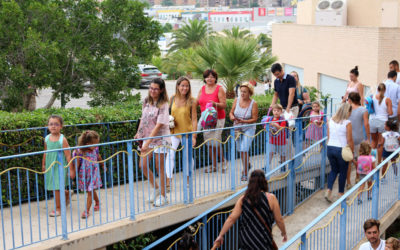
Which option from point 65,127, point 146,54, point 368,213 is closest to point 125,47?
point 146,54

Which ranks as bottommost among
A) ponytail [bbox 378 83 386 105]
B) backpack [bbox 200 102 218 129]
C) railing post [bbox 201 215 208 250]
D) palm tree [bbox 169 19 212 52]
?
railing post [bbox 201 215 208 250]

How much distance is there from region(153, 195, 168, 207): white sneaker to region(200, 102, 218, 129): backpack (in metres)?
1.65

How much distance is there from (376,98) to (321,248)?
453cm

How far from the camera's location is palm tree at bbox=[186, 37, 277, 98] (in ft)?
46.0

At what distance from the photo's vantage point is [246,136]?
866 cm

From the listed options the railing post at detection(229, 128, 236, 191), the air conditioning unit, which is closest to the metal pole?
the railing post at detection(229, 128, 236, 191)

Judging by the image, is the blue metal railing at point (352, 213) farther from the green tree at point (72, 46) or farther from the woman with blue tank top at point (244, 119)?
the green tree at point (72, 46)

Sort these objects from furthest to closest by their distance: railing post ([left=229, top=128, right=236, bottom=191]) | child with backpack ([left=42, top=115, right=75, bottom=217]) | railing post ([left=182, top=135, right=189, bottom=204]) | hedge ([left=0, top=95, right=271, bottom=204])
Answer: railing post ([left=229, top=128, right=236, bottom=191]) < hedge ([left=0, top=95, right=271, bottom=204]) < railing post ([left=182, top=135, right=189, bottom=204]) < child with backpack ([left=42, top=115, right=75, bottom=217])

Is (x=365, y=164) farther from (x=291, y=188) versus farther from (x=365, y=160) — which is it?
(x=291, y=188)

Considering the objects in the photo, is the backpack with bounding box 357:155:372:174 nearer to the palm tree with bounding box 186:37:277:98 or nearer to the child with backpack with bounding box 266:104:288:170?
the child with backpack with bounding box 266:104:288:170

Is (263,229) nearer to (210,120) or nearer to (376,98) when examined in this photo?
(210,120)

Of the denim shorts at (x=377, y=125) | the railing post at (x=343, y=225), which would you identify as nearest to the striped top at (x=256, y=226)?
the railing post at (x=343, y=225)

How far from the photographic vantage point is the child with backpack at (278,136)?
909 cm

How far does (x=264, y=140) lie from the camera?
9.11 meters
